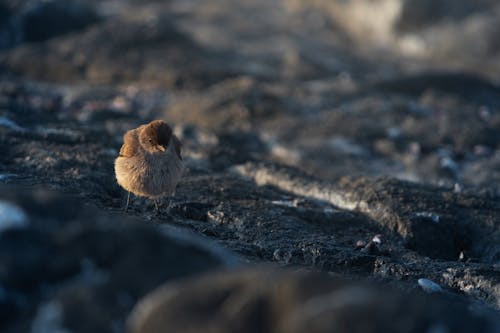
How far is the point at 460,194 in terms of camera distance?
29.3ft

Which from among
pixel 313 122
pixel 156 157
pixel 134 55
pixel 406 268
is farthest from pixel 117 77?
pixel 406 268

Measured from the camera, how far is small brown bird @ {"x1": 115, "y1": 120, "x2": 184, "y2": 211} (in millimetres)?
7094

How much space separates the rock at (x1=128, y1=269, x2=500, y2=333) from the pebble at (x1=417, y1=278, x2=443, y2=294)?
8.02ft

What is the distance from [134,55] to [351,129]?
25.7 ft

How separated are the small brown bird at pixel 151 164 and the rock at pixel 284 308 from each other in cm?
358

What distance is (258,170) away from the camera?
9812mm

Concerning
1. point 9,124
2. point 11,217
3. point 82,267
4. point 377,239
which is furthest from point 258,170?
point 82,267

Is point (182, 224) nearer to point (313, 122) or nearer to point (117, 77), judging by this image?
point (313, 122)

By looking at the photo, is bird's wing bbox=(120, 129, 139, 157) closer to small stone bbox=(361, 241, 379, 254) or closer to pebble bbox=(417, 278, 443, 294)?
small stone bbox=(361, 241, 379, 254)

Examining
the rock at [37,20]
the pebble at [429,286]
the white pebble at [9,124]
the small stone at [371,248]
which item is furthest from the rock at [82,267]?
the rock at [37,20]

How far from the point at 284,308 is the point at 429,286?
122 inches

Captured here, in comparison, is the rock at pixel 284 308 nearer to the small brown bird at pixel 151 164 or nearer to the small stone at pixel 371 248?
the small stone at pixel 371 248

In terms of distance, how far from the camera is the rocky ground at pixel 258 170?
3539 mm

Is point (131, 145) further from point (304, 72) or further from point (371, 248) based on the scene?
point (304, 72)
